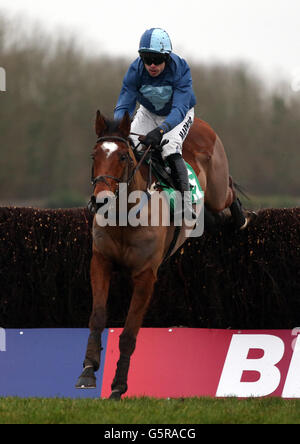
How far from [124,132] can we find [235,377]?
2.45 metres

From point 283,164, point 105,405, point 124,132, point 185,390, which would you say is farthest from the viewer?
point 283,164

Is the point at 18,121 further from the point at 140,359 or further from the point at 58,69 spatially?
the point at 140,359

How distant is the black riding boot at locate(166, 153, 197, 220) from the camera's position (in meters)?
6.24

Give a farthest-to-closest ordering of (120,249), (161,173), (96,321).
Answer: (161,173) < (120,249) < (96,321)

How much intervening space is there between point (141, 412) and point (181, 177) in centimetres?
216

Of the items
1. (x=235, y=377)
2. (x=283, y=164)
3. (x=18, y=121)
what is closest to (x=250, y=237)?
(x=235, y=377)

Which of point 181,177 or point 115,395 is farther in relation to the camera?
point 181,177

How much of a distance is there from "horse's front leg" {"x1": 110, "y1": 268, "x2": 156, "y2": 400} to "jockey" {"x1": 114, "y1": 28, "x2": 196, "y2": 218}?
2.90 ft

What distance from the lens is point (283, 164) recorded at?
25.1 m

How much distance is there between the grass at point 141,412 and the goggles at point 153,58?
2.69 m

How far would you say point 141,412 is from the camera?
483 centimetres

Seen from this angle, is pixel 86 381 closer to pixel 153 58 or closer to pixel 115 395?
pixel 115 395

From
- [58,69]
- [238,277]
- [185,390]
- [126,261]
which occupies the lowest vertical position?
[58,69]

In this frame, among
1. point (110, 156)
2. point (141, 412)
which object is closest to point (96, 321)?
point (141, 412)
